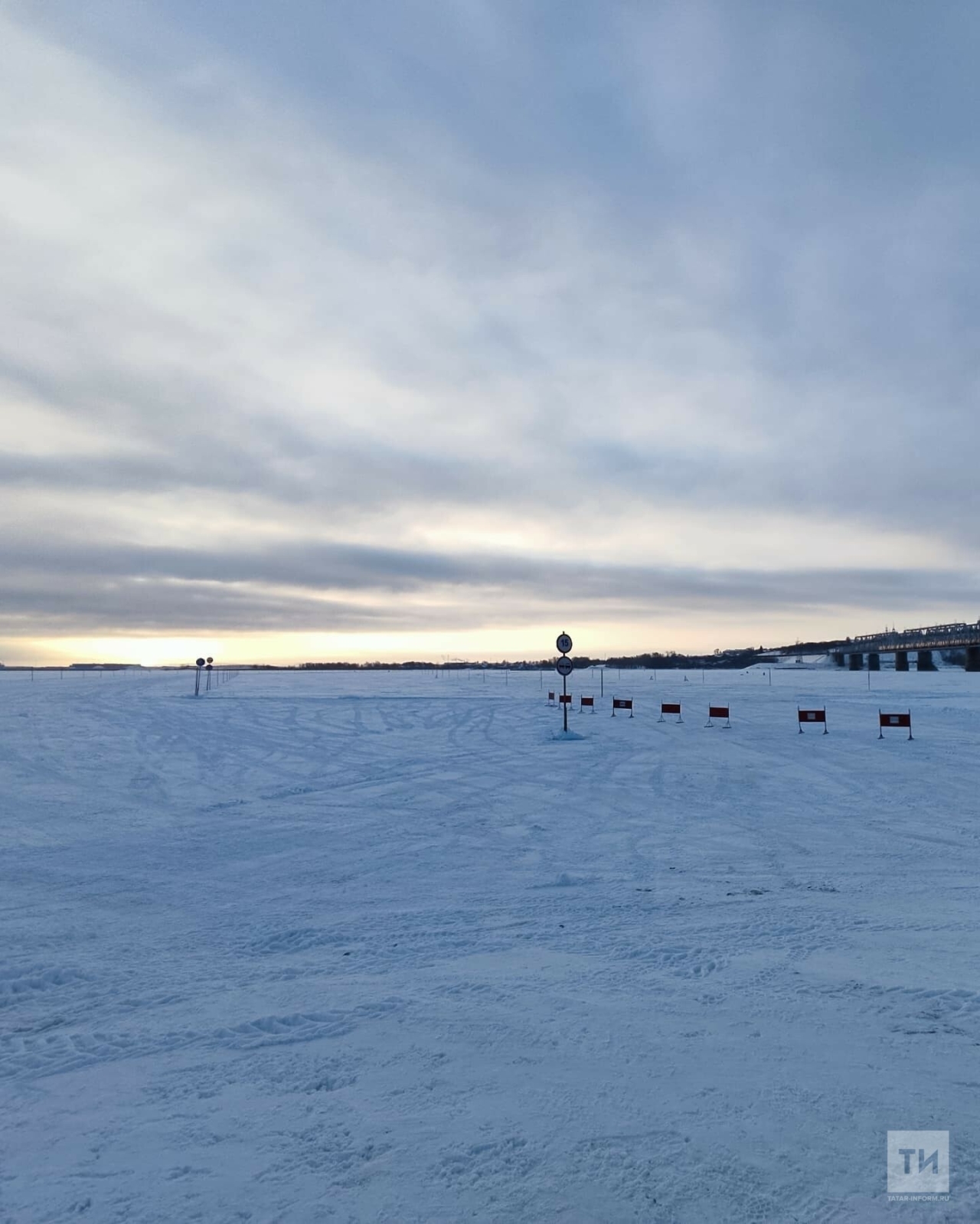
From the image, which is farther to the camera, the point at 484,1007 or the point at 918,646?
the point at 918,646

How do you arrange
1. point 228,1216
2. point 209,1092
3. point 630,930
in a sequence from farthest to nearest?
point 630,930 < point 209,1092 < point 228,1216

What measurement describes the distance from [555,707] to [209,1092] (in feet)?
110

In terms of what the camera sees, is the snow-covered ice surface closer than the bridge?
Yes

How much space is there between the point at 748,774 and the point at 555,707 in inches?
842

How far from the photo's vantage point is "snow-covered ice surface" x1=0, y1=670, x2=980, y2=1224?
361cm

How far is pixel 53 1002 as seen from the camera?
550 cm

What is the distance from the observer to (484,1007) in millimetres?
5289

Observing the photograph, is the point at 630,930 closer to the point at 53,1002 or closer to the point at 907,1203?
the point at 907,1203

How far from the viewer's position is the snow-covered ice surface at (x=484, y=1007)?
142 inches

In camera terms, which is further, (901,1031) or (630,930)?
(630,930)

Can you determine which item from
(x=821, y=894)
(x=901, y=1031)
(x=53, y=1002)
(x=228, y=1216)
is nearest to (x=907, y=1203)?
(x=901, y=1031)

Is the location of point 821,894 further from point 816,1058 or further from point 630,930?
point 816,1058

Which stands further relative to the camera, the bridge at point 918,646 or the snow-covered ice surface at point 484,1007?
the bridge at point 918,646

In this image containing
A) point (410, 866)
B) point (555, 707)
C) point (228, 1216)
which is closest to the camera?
point (228, 1216)
